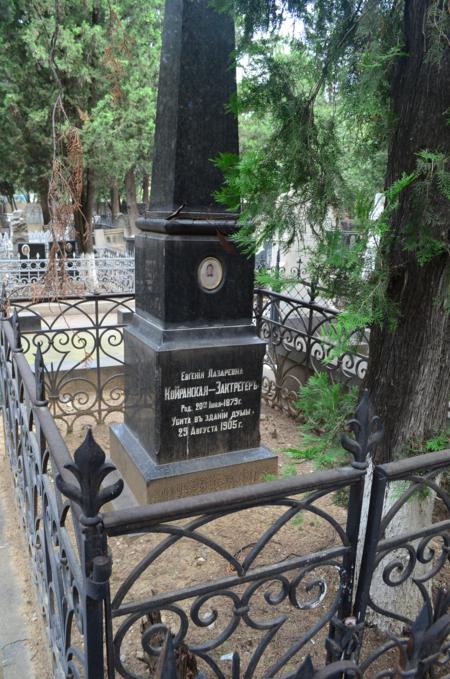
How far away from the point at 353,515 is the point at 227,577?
1.50 ft

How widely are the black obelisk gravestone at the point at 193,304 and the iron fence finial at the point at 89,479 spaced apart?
7.59 feet

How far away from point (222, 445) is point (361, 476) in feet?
7.74

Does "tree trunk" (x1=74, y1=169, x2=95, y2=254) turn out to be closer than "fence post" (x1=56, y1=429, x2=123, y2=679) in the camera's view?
No

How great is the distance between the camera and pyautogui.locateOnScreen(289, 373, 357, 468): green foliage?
7.56 feet

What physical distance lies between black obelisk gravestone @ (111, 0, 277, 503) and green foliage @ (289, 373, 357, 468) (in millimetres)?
1227

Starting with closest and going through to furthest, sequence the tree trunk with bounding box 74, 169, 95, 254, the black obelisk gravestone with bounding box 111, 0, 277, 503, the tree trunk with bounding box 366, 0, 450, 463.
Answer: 1. the tree trunk with bounding box 366, 0, 450, 463
2. the black obelisk gravestone with bounding box 111, 0, 277, 503
3. the tree trunk with bounding box 74, 169, 95, 254

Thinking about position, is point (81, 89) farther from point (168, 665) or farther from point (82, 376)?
point (168, 665)

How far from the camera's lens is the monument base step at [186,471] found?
11.8 ft

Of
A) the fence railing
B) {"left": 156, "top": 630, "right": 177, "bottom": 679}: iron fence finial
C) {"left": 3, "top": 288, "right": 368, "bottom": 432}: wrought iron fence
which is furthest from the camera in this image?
{"left": 3, "top": 288, "right": 368, "bottom": 432}: wrought iron fence

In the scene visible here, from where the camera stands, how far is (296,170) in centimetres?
217

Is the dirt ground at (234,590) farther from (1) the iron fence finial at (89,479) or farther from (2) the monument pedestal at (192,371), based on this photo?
(1) the iron fence finial at (89,479)

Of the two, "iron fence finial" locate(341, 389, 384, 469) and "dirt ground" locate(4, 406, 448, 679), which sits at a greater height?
"iron fence finial" locate(341, 389, 384, 469)

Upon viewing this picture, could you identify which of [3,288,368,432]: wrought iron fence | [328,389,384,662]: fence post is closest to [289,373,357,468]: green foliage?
[328,389,384,662]: fence post

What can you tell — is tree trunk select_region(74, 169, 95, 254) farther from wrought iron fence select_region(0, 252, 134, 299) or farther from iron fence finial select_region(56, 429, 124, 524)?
iron fence finial select_region(56, 429, 124, 524)
